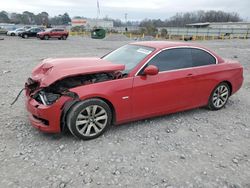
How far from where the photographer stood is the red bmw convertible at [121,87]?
375 cm

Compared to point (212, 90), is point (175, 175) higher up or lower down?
lower down

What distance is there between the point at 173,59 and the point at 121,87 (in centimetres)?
130

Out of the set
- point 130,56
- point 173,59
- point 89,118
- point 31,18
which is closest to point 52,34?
point 130,56

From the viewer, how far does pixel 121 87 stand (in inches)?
158

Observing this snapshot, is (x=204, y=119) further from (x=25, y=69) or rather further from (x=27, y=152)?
(x=25, y=69)

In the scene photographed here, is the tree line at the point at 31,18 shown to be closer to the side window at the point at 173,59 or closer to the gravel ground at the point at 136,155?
the side window at the point at 173,59

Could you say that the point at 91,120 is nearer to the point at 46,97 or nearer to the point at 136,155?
the point at 46,97

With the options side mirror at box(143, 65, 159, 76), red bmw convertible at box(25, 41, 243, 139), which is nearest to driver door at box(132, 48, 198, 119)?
red bmw convertible at box(25, 41, 243, 139)

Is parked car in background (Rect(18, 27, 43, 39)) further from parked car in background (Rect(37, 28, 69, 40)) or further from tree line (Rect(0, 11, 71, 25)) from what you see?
tree line (Rect(0, 11, 71, 25))

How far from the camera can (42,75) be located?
4.14 meters

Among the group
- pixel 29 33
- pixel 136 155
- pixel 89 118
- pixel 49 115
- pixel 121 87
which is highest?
pixel 121 87

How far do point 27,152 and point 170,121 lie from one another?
8.39 ft

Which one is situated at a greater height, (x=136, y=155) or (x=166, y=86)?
(x=166, y=86)

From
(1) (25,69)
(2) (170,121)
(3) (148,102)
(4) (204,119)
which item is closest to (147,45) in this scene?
(3) (148,102)
